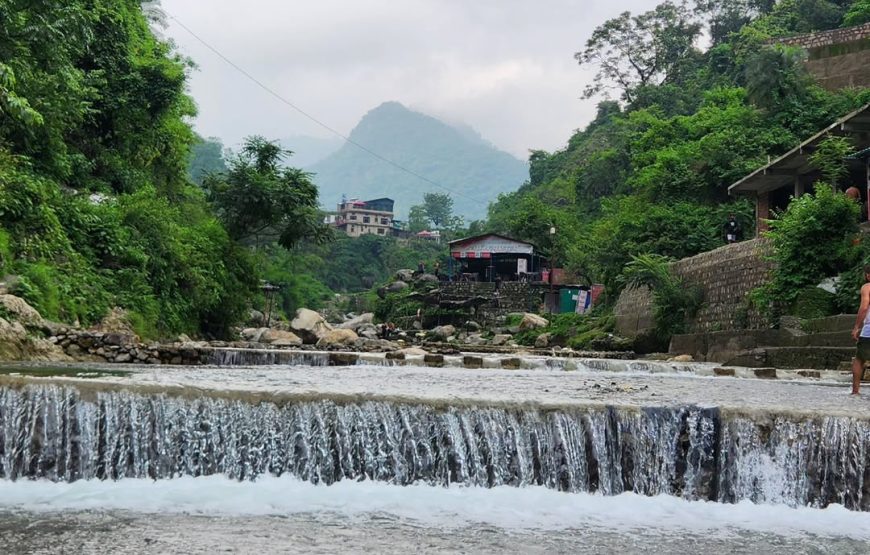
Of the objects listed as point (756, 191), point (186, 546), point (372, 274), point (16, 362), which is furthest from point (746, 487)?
point (372, 274)

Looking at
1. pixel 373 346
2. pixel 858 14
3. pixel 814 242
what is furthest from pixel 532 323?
pixel 858 14

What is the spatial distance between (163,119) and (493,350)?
484 inches

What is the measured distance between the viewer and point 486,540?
5309 millimetres

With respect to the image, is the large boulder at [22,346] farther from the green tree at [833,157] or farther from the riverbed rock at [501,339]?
the riverbed rock at [501,339]

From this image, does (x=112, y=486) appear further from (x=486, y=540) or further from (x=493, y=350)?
(x=493, y=350)

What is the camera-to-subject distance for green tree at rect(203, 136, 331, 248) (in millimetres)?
24047

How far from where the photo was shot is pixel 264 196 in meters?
24.0

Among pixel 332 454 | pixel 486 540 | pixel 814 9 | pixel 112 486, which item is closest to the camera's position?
pixel 486 540

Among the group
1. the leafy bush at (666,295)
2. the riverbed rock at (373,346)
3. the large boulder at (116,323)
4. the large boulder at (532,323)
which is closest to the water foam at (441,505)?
the large boulder at (116,323)

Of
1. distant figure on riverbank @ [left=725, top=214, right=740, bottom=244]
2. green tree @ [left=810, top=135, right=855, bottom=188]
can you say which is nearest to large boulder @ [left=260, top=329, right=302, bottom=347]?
distant figure on riverbank @ [left=725, top=214, right=740, bottom=244]

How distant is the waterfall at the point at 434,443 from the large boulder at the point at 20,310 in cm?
597

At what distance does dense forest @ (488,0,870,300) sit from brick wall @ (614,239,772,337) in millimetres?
Result: 3664

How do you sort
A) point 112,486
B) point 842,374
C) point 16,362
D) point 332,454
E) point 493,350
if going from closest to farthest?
point 112,486 → point 332,454 → point 16,362 → point 842,374 → point 493,350

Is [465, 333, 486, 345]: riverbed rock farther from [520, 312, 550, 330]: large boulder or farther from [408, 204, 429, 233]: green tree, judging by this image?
[408, 204, 429, 233]: green tree
